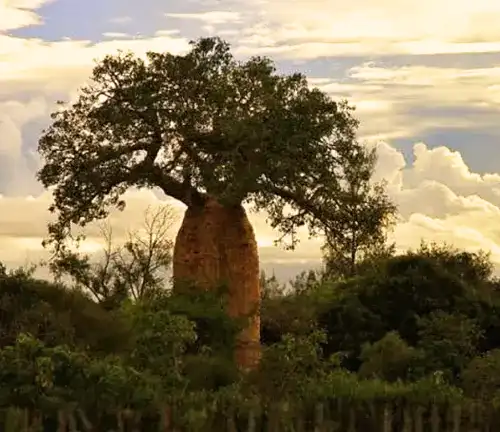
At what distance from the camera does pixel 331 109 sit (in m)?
22.0

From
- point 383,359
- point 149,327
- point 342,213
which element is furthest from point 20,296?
point 342,213

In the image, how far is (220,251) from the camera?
23094 millimetres

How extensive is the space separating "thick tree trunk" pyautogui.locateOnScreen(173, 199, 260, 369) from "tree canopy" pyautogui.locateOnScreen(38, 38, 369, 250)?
51 centimetres

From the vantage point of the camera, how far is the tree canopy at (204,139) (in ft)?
70.0

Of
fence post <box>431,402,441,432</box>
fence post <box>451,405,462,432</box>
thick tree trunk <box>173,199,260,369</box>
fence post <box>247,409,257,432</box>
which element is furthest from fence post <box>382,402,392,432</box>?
thick tree trunk <box>173,199,260,369</box>

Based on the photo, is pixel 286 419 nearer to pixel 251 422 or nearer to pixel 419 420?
pixel 251 422

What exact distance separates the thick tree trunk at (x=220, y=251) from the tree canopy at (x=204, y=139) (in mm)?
507

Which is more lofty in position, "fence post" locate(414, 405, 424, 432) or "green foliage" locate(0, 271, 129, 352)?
"green foliage" locate(0, 271, 129, 352)

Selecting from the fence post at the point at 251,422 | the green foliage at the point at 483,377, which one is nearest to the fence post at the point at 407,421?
the fence post at the point at 251,422

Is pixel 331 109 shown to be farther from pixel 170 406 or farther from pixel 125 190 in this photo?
pixel 170 406

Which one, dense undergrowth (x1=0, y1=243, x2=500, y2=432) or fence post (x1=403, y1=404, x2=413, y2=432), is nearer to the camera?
dense undergrowth (x1=0, y1=243, x2=500, y2=432)

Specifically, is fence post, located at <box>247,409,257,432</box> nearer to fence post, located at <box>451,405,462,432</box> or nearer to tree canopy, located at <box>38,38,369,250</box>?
fence post, located at <box>451,405,462,432</box>

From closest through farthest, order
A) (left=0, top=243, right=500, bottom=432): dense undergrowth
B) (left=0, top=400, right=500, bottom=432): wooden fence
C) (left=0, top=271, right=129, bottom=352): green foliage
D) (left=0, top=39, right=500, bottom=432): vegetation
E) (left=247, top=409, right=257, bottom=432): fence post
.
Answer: (left=0, top=400, right=500, bottom=432): wooden fence < (left=247, top=409, right=257, bottom=432): fence post < (left=0, top=243, right=500, bottom=432): dense undergrowth < (left=0, top=271, right=129, bottom=352): green foliage < (left=0, top=39, right=500, bottom=432): vegetation

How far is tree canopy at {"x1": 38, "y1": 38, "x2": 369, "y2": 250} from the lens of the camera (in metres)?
21.3
